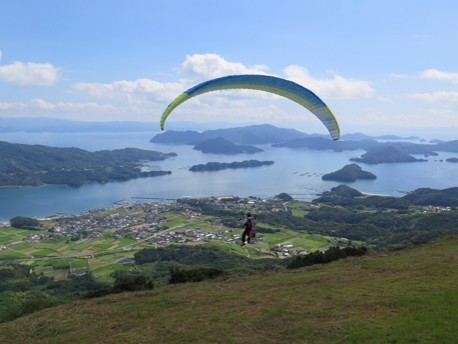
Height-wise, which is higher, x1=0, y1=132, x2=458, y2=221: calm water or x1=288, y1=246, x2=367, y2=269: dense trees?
x1=288, y1=246, x2=367, y2=269: dense trees

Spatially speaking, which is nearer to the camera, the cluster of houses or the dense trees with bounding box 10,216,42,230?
the cluster of houses

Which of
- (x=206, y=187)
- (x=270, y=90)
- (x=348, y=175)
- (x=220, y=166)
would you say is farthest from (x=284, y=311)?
(x=220, y=166)

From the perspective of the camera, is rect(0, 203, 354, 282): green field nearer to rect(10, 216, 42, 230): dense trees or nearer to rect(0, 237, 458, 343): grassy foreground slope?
rect(10, 216, 42, 230): dense trees

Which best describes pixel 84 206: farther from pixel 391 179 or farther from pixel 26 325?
pixel 391 179

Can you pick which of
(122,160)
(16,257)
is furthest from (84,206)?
(122,160)

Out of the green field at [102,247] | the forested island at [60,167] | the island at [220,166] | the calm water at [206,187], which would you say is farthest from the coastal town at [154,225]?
the island at [220,166]

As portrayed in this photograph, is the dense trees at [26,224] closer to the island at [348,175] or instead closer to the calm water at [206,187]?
the calm water at [206,187]

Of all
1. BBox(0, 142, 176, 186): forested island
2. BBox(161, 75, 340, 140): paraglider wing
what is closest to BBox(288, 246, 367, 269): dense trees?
BBox(161, 75, 340, 140): paraglider wing
